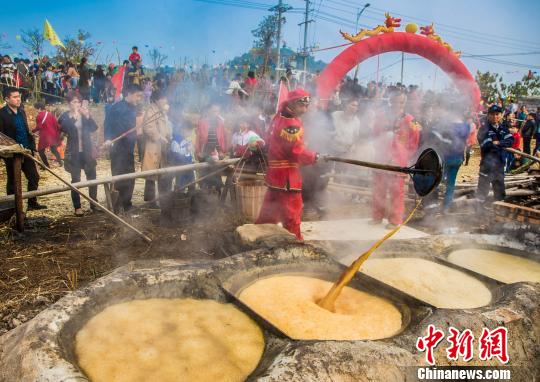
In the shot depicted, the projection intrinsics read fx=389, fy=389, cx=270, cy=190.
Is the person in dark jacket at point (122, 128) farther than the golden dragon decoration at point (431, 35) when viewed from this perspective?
No

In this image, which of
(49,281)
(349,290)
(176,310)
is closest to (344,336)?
(349,290)

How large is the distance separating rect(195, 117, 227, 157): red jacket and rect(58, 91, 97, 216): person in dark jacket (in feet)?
6.78

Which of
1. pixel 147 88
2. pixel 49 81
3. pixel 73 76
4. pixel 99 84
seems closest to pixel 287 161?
pixel 147 88

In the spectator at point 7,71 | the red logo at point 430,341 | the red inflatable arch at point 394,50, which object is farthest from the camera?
the spectator at point 7,71

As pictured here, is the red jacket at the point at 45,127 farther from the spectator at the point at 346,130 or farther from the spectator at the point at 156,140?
the spectator at the point at 346,130

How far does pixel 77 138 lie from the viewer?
6957 mm

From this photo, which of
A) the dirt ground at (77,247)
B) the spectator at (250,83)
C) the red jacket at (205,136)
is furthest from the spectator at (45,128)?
the spectator at (250,83)

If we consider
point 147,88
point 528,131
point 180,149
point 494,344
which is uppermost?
point 147,88

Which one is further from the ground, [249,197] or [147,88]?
[147,88]

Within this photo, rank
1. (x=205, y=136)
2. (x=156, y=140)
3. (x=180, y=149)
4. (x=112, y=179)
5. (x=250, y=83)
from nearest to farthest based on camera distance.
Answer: (x=112, y=179) → (x=156, y=140) → (x=180, y=149) → (x=205, y=136) → (x=250, y=83)

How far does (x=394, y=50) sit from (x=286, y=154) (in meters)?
8.07

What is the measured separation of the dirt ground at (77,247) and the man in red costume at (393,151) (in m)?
1.31

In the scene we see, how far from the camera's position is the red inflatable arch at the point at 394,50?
1103 centimetres

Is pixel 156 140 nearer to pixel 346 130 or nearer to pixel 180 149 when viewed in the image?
pixel 180 149
